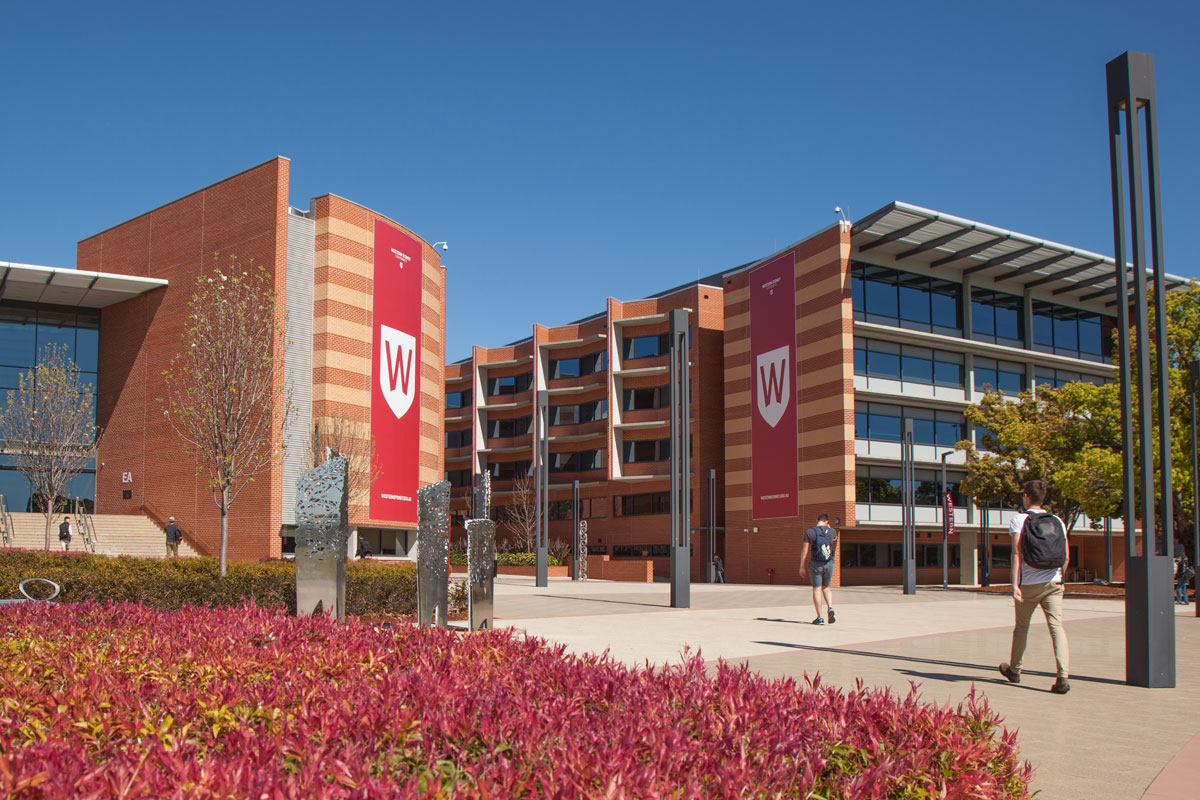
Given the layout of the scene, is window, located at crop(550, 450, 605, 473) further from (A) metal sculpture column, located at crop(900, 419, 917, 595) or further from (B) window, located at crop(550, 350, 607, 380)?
(A) metal sculpture column, located at crop(900, 419, 917, 595)

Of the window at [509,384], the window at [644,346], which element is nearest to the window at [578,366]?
the window at [644,346]

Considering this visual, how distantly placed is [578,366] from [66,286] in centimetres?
3266

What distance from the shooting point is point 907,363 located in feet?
155

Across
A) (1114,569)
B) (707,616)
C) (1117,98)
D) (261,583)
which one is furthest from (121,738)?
(1114,569)

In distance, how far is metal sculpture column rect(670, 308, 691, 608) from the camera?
21359mm

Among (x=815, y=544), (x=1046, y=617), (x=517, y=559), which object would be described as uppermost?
(x=815, y=544)

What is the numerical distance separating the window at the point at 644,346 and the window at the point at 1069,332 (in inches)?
831

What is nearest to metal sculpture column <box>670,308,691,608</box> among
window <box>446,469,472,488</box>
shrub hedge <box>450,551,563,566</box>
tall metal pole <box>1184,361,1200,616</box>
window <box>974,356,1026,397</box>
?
tall metal pole <box>1184,361,1200,616</box>

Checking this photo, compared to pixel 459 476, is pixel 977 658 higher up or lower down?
lower down

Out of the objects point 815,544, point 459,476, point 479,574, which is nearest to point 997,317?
point 815,544

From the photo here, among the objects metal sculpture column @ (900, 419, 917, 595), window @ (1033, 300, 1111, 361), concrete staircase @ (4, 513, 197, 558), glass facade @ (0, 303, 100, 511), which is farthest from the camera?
window @ (1033, 300, 1111, 361)

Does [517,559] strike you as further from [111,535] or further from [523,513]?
[111,535]

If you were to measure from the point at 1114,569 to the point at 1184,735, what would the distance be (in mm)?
57641

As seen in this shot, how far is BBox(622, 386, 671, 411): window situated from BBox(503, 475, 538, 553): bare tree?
Answer: 8.72m
